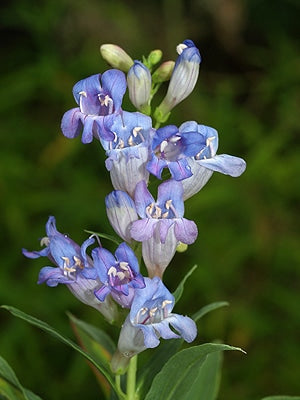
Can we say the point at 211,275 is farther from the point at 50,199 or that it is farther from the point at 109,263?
the point at 109,263

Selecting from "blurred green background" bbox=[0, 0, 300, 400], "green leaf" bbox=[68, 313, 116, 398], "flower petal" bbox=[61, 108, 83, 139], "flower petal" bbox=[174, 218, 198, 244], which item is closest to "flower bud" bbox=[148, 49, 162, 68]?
"flower petal" bbox=[61, 108, 83, 139]

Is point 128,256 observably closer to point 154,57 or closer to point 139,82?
point 139,82

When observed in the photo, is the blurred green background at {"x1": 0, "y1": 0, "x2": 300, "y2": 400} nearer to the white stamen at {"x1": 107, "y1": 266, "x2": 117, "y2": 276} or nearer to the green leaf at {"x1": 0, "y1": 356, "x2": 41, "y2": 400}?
the green leaf at {"x1": 0, "y1": 356, "x2": 41, "y2": 400}

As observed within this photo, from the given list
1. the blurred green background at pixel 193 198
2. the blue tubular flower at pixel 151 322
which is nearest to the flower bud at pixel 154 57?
the blue tubular flower at pixel 151 322

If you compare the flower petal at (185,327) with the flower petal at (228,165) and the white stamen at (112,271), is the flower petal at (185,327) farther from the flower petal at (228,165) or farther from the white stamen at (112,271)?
the flower petal at (228,165)

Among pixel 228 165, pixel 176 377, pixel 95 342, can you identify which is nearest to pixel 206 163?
pixel 228 165

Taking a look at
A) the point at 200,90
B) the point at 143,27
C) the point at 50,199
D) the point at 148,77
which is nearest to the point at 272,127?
the point at 200,90
